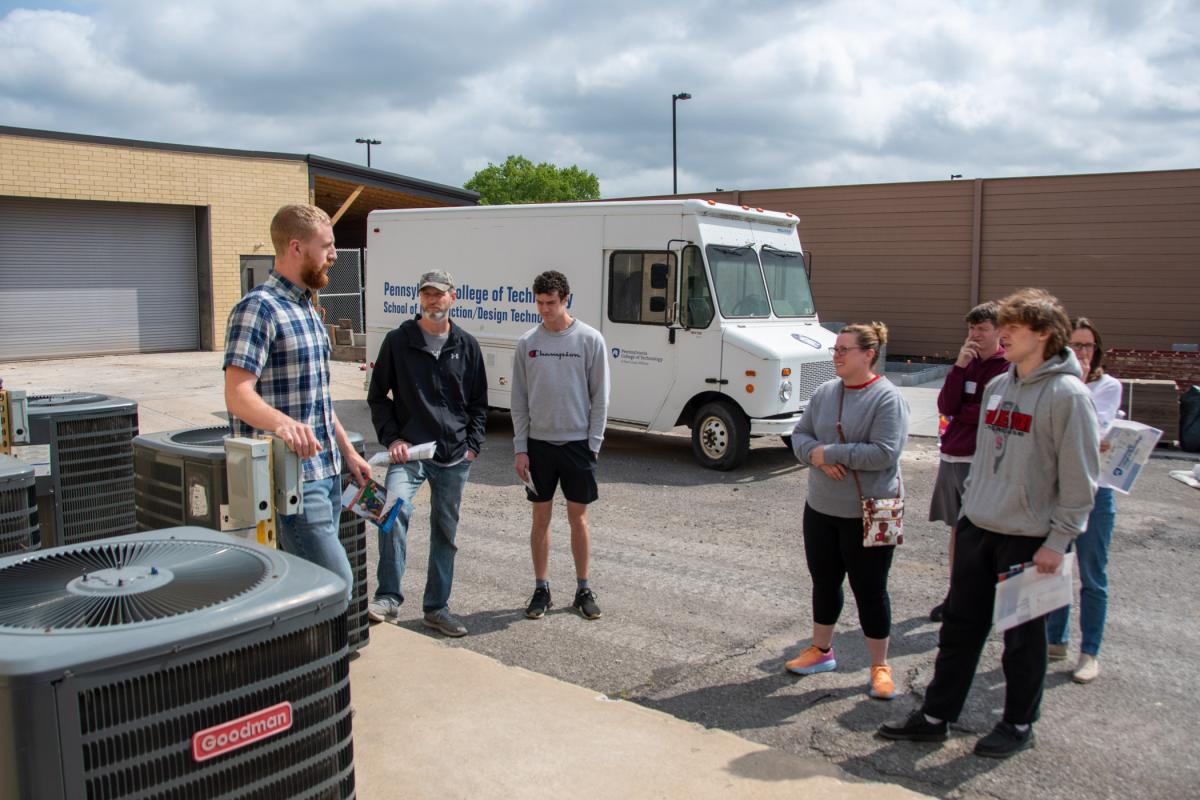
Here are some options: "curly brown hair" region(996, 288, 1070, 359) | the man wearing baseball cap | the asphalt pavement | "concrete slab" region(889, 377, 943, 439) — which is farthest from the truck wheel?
"curly brown hair" region(996, 288, 1070, 359)

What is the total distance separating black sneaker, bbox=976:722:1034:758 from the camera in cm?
378

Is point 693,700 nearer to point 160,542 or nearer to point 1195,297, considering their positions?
point 160,542

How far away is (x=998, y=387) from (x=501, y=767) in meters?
2.46

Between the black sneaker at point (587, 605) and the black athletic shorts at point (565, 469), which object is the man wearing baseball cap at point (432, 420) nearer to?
the black athletic shorts at point (565, 469)

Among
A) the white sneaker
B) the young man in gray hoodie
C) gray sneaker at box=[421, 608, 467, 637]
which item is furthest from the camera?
gray sneaker at box=[421, 608, 467, 637]

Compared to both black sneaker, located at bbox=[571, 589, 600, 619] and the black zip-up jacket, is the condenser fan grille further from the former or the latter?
black sneaker, located at bbox=[571, 589, 600, 619]

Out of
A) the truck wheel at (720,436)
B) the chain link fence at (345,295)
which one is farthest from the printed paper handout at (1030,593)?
the chain link fence at (345,295)

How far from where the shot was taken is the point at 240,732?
1.94 m

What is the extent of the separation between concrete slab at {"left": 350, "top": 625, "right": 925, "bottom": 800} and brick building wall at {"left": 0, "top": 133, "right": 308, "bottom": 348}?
740 inches

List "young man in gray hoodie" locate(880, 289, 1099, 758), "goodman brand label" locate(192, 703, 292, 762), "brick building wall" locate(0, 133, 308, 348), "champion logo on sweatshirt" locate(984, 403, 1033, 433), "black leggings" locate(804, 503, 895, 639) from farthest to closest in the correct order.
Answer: "brick building wall" locate(0, 133, 308, 348), "black leggings" locate(804, 503, 895, 639), "champion logo on sweatshirt" locate(984, 403, 1033, 433), "young man in gray hoodie" locate(880, 289, 1099, 758), "goodman brand label" locate(192, 703, 292, 762)

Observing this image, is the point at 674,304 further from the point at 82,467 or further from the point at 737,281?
the point at 82,467

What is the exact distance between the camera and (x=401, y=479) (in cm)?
486

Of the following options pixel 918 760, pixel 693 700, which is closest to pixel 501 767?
pixel 693 700

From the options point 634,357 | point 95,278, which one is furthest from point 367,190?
point 634,357
